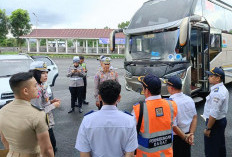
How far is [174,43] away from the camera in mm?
6758

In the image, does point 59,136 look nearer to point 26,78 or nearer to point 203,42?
point 26,78

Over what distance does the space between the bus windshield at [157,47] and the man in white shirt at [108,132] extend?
5.26m

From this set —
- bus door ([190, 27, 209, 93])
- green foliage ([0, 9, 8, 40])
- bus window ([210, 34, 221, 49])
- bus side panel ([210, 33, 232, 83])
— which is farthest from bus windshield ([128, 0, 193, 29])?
green foliage ([0, 9, 8, 40])

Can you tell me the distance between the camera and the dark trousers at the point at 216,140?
132 inches

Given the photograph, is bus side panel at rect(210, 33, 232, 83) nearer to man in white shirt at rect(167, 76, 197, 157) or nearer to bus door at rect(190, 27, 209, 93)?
bus door at rect(190, 27, 209, 93)

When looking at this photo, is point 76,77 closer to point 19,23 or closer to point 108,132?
point 108,132

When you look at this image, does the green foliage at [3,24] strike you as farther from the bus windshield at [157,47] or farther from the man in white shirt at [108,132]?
the man in white shirt at [108,132]

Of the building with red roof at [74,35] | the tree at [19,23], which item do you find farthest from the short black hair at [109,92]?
the tree at [19,23]

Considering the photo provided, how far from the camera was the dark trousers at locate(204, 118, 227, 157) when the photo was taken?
334 centimetres

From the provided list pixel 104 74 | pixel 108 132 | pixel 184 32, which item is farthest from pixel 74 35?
pixel 108 132

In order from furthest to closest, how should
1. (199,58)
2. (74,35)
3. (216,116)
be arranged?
(74,35), (199,58), (216,116)

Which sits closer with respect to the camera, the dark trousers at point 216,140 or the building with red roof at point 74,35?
the dark trousers at point 216,140

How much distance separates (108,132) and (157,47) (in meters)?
5.78

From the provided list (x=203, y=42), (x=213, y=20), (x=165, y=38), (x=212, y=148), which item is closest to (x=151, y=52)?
(x=165, y=38)
